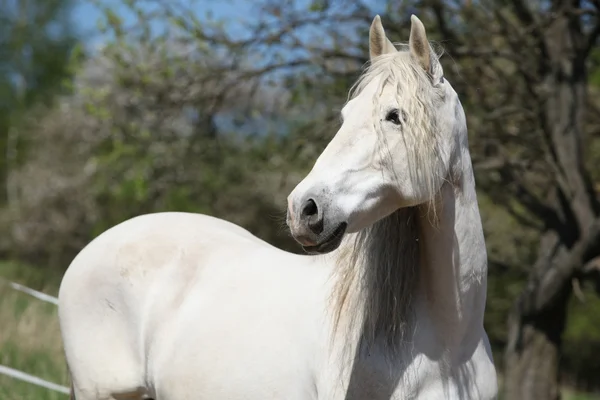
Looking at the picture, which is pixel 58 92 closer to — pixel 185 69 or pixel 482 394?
pixel 185 69

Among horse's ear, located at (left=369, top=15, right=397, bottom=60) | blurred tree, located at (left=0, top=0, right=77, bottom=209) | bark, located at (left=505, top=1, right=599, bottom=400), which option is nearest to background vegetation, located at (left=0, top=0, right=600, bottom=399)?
bark, located at (left=505, top=1, right=599, bottom=400)

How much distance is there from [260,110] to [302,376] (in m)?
5.32

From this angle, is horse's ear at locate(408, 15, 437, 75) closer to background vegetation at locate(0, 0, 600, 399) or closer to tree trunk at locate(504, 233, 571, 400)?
background vegetation at locate(0, 0, 600, 399)

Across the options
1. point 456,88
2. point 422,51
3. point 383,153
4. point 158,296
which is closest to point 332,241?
point 383,153

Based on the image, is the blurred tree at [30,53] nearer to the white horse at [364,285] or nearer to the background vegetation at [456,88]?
the background vegetation at [456,88]

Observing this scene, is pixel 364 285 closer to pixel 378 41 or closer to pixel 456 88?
pixel 378 41

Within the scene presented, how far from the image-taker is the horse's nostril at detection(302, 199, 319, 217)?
2410 millimetres

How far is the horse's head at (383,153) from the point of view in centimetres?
243

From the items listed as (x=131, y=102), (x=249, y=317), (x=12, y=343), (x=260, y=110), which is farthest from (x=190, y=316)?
(x=260, y=110)

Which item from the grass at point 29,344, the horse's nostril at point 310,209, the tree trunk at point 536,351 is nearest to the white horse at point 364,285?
the horse's nostril at point 310,209

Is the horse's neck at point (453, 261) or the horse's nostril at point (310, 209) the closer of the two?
the horse's nostril at point (310, 209)

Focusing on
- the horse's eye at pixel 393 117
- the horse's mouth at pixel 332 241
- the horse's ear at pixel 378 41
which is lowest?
the horse's mouth at pixel 332 241

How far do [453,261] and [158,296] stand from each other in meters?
1.38

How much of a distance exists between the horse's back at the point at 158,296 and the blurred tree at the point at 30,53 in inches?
1238
